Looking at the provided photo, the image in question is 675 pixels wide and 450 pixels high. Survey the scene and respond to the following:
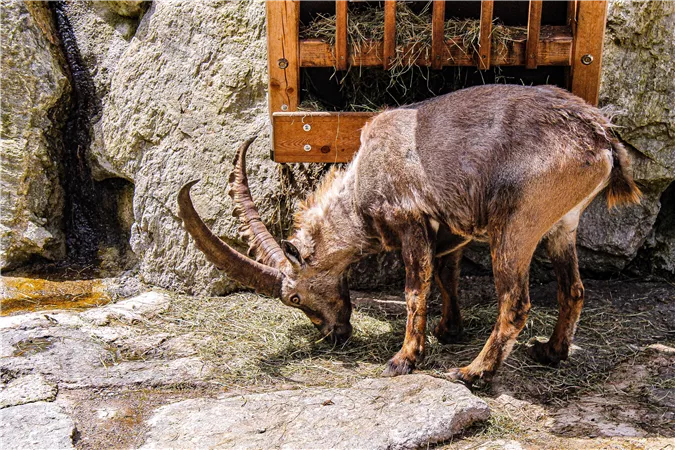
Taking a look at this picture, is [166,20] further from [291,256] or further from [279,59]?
[291,256]

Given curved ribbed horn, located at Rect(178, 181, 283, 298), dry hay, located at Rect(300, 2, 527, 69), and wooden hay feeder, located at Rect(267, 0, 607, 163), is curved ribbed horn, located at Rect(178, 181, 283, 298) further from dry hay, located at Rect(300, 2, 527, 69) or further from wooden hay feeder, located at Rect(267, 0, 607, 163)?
dry hay, located at Rect(300, 2, 527, 69)

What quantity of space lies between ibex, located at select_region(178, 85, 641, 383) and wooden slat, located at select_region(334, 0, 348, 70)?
0.49 meters

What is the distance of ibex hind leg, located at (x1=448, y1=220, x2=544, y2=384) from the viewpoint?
4340 millimetres

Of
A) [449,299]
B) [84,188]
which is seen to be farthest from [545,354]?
[84,188]

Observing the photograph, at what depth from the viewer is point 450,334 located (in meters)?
5.33

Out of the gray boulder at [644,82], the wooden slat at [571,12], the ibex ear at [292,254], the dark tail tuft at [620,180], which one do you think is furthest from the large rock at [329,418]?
the gray boulder at [644,82]

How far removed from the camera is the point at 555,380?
4.65m

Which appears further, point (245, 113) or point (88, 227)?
point (88, 227)

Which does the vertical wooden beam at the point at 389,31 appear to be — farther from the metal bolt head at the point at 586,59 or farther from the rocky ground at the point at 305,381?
the rocky ground at the point at 305,381

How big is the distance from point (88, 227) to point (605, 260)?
5.32 m

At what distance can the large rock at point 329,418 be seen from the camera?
3.73 m

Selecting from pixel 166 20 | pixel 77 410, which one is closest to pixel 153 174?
pixel 166 20

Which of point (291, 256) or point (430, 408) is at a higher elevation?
point (291, 256)

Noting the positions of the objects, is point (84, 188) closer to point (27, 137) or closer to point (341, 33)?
point (27, 137)
